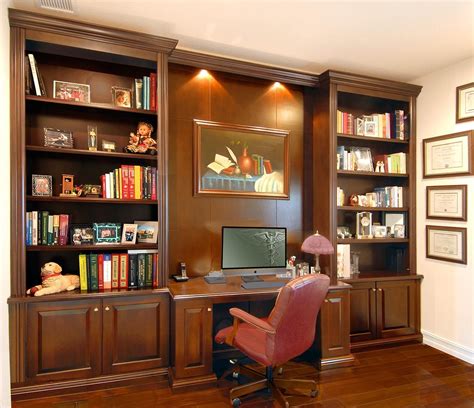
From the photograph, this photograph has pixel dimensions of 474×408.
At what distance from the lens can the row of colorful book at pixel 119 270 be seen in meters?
2.57

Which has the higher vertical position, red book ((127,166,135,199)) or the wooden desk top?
red book ((127,166,135,199))

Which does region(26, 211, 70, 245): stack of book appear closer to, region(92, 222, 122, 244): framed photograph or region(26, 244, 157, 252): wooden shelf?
region(26, 244, 157, 252): wooden shelf

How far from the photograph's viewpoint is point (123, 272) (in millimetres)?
2648

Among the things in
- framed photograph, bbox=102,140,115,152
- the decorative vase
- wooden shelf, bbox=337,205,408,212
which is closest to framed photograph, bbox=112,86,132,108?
framed photograph, bbox=102,140,115,152

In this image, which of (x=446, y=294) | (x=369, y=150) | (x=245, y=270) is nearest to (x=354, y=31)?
(x=369, y=150)

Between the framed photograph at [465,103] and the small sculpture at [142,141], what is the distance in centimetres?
296

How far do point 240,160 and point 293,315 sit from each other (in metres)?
1.65

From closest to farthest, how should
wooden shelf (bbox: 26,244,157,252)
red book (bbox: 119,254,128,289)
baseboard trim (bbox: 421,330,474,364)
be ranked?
wooden shelf (bbox: 26,244,157,252)
red book (bbox: 119,254,128,289)
baseboard trim (bbox: 421,330,474,364)

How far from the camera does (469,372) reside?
2.83 m

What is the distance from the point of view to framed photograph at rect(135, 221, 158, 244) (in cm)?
275

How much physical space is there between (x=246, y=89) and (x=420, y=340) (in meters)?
3.28

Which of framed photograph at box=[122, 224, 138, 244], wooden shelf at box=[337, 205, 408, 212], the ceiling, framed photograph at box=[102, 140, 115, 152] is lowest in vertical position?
framed photograph at box=[122, 224, 138, 244]

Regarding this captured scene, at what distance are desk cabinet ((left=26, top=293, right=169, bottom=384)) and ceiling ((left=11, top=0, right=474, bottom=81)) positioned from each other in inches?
85.9

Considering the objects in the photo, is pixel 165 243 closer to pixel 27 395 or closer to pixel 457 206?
pixel 27 395
